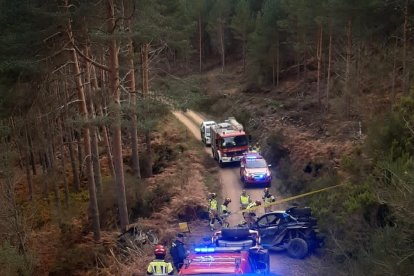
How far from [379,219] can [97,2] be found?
12.6 metres

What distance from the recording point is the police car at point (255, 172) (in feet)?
84.2

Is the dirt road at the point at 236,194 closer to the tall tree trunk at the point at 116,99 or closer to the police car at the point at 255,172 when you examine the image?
the police car at the point at 255,172

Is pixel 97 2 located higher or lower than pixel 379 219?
higher

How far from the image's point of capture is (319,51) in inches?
1499

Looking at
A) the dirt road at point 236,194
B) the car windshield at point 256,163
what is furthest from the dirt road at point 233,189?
the car windshield at point 256,163

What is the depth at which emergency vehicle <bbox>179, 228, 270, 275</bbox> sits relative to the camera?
10.1 m

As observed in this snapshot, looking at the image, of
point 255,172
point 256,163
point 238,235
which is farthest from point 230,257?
point 256,163

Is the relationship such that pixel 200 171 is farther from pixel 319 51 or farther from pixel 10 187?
pixel 319 51

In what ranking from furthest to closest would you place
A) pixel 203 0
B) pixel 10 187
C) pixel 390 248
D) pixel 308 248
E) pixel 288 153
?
pixel 203 0
pixel 288 153
pixel 10 187
pixel 308 248
pixel 390 248

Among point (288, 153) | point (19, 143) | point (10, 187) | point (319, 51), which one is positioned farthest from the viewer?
point (319, 51)

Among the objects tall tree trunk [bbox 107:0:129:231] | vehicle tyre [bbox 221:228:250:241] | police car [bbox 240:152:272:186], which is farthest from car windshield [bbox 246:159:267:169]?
vehicle tyre [bbox 221:228:250:241]

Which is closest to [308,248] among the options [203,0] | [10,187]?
[10,187]

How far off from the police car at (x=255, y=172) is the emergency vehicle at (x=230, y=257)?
36.8ft

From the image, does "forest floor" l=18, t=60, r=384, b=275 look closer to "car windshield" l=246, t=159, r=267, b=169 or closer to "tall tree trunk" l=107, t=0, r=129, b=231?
"car windshield" l=246, t=159, r=267, b=169
